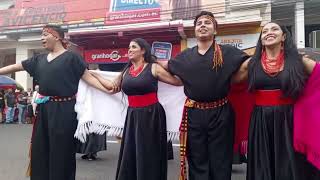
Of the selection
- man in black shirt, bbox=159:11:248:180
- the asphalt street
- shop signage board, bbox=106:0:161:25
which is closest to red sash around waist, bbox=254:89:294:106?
man in black shirt, bbox=159:11:248:180

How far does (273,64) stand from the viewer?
342cm

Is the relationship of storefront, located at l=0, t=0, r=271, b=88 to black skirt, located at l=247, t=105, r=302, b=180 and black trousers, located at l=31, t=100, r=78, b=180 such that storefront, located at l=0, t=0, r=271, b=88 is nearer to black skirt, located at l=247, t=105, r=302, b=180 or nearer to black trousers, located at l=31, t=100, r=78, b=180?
black trousers, located at l=31, t=100, r=78, b=180

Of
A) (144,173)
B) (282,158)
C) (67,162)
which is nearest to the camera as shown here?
(282,158)

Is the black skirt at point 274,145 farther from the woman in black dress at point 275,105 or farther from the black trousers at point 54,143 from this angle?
the black trousers at point 54,143

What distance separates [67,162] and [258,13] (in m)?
14.0

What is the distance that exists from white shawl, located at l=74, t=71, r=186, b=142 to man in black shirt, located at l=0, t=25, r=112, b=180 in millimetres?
177

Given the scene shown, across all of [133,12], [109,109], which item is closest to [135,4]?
[133,12]

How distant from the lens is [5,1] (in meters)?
24.9

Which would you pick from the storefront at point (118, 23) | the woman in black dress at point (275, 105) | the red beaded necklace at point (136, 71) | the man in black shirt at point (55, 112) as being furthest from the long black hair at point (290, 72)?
the storefront at point (118, 23)

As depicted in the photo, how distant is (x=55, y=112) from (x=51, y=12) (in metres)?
19.3

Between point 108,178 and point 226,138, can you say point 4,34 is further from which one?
point 226,138

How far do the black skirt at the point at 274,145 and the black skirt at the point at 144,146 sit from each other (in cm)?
97

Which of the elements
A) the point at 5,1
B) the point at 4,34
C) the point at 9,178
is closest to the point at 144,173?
the point at 9,178

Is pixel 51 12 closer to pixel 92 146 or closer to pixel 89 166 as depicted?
pixel 92 146
